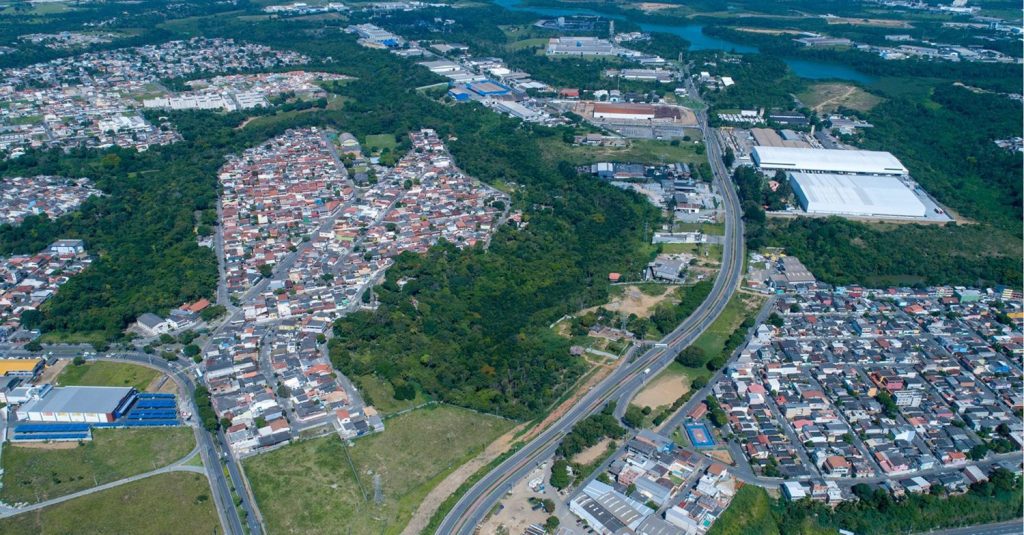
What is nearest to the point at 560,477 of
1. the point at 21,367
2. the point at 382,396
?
the point at 382,396

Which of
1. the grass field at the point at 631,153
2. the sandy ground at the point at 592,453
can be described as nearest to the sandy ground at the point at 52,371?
the sandy ground at the point at 592,453

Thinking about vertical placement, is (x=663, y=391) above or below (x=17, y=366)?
below

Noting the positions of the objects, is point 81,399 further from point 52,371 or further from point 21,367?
point 21,367

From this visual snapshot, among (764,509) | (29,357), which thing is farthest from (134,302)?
(764,509)

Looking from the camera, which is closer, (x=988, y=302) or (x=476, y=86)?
(x=988, y=302)

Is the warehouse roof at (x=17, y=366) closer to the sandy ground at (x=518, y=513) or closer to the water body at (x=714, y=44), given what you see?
the sandy ground at (x=518, y=513)

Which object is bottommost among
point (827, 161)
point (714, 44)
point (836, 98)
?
point (827, 161)

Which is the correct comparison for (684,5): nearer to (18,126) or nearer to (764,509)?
(18,126)
